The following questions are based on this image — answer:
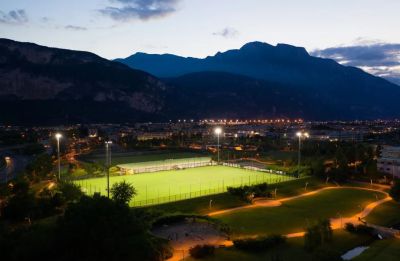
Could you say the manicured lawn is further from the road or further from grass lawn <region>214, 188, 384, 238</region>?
the road

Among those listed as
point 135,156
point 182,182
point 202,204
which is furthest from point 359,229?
point 135,156

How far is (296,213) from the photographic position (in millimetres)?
35031

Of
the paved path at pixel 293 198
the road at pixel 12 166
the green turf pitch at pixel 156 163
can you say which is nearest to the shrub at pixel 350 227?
the paved path at pixel 293 198

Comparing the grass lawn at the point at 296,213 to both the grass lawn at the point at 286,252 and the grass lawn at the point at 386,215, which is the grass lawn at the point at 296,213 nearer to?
the grass lawn at the point at 386,215

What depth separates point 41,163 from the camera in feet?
158

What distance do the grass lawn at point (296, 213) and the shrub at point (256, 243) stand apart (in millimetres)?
2393

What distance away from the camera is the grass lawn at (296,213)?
30.5 meters

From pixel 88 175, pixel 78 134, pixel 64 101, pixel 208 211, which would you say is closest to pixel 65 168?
pixel 88 175

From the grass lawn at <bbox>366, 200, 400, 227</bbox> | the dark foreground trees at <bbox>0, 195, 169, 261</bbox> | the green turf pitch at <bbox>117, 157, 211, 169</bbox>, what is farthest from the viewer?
the green turf pitch at <bbox>117, 157, 211, 169</bbox>

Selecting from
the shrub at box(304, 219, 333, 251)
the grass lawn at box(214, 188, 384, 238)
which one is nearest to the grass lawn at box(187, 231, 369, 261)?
the shrub at box(304, 219, 333, 251)

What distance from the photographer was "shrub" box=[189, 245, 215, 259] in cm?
2400

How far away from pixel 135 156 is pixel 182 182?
3013 cm

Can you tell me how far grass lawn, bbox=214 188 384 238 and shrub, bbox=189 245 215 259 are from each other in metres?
4.18

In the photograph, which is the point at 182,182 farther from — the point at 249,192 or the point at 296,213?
the point at 296,213
